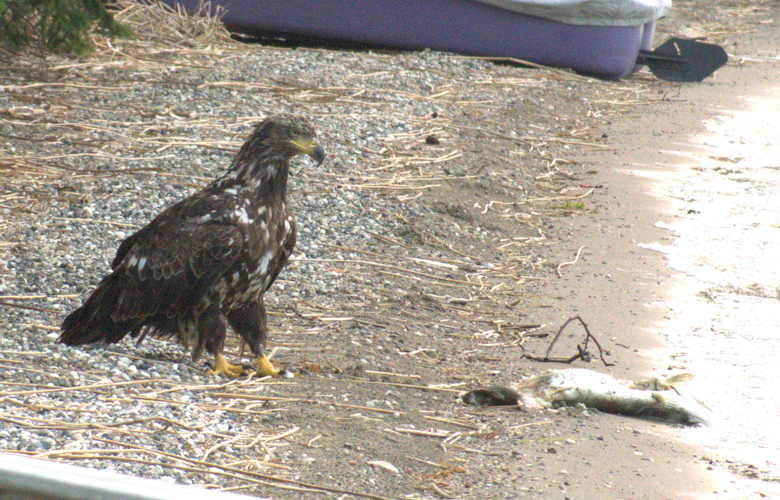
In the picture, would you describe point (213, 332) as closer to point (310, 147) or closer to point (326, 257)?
point (310, 147)

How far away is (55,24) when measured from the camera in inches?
293

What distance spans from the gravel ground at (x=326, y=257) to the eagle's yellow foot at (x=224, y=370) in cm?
13

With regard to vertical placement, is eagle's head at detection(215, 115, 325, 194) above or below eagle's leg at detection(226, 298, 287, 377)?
above

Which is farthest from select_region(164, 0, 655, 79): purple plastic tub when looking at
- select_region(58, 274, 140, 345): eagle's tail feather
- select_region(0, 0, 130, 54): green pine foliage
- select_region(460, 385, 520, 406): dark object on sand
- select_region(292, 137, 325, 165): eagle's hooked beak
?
select_region(460, 385, 520, 406): dark object on sand

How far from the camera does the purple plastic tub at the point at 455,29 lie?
33.9 feet

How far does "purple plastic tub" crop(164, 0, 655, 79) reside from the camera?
10.3m

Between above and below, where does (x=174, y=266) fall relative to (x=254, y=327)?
above

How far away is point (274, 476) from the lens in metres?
3.06

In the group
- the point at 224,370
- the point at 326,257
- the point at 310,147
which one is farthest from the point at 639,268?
the point at 224,370

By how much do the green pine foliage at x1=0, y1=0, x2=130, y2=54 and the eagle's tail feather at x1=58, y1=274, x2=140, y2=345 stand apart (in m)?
4.00

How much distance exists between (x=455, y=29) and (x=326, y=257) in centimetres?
588

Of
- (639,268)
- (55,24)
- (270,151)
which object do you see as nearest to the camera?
(270,151)

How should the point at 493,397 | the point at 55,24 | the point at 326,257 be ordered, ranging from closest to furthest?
the point at 493,397
the point at 326,257
the point at 55,24

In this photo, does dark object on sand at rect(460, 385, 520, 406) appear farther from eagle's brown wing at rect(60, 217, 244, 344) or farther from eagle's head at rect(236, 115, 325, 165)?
eagle's head at rect(236, 115, 325, 165)
